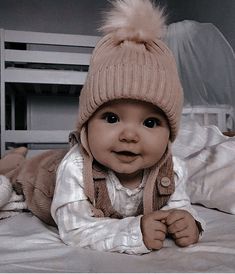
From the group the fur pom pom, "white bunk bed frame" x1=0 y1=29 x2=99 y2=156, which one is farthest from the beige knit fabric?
"white bunk bed frame" x1=0 y1=29 x2=99 y2=156

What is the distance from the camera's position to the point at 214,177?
0.96 meters

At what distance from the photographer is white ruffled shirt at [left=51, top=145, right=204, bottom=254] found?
0.56 meters

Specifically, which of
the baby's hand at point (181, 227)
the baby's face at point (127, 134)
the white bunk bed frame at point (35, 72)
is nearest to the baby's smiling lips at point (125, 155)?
the baby's face at point (127, 134)

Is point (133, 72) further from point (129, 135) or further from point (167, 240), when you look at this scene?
point (167, 240)

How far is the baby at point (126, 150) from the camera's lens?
579mm

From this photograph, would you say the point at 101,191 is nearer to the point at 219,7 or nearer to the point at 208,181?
the point at 208,181

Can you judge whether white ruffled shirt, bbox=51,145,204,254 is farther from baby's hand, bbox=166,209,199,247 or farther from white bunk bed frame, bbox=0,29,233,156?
white bunk bed frame, bbox=0,29,233,156

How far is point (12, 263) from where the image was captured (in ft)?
1.69

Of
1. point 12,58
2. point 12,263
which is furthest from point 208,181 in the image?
point 12,58

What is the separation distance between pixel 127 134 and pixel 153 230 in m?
0.15

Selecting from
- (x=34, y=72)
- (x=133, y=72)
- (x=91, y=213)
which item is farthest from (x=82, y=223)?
(x=34, y=72)

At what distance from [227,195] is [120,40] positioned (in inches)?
18.3

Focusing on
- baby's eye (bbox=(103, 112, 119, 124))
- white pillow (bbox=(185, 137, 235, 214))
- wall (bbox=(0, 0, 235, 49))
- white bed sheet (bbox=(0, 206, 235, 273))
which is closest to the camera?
white bed sheet (bbox=(0, 206, 235, 273))

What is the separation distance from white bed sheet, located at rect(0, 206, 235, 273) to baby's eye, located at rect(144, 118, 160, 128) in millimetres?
194
